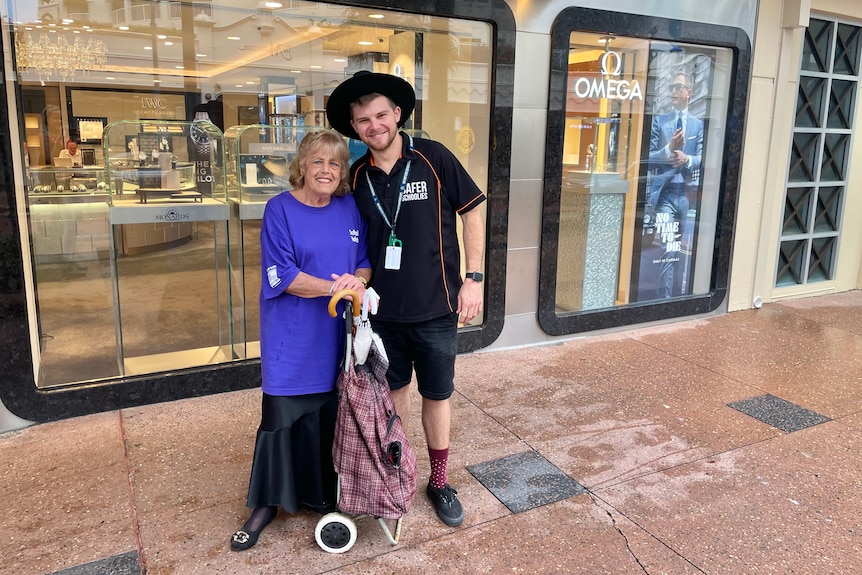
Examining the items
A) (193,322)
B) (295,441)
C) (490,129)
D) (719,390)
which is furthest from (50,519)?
(719,390)

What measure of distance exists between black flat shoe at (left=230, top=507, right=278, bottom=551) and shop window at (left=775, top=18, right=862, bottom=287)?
603 centimetres

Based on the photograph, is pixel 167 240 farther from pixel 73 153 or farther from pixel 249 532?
pixel 249 532

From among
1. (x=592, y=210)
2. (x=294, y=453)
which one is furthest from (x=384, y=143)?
(x=592, y=210)

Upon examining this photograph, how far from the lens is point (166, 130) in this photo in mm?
4109

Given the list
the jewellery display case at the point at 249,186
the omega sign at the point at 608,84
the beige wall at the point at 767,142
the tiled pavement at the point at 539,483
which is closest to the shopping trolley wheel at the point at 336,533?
the tiled pavement at the point at 539,483

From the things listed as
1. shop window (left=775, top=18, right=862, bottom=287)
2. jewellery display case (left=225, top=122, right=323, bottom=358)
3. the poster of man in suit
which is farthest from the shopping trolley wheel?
shop window (left=775, top=18, right=862, bottom=287)

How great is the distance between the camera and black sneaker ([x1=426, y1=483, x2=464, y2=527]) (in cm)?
285

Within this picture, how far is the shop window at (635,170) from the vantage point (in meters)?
5.21

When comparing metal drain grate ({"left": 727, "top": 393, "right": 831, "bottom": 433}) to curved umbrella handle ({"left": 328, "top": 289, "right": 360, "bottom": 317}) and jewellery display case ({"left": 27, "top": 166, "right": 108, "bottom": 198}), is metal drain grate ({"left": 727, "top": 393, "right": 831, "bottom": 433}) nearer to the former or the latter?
curved umbrella handle ({"left": 328, "top": 289, "right": 360, "bottom": 317})

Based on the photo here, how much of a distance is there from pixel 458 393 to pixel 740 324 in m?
3.15

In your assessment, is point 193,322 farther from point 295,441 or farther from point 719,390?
point 719,390

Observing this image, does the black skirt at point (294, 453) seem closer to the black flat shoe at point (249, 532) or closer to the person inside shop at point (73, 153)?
the black flat shoe at point (249, 532)

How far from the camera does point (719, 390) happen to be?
Answer: 14.6 feet

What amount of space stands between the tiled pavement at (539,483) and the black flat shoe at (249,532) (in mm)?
37
